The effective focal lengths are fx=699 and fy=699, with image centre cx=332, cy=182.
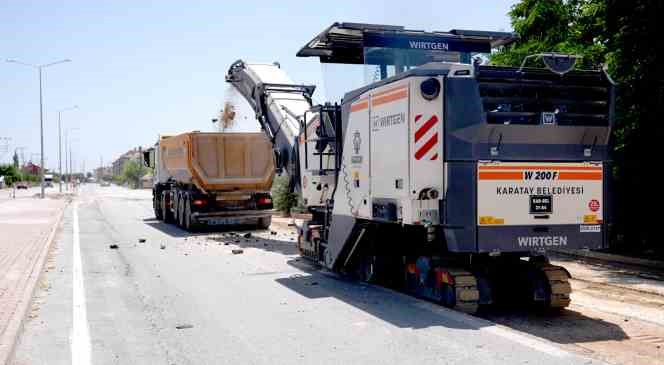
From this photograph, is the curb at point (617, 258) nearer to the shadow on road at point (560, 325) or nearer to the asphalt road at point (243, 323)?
the shadow on road at point (560, 325)

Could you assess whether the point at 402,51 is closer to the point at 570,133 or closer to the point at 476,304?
the point at 570,133

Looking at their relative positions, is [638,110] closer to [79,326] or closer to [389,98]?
[389,98]

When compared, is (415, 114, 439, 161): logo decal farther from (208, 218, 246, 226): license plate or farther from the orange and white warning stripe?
(208, 218, 246, 226): license plate

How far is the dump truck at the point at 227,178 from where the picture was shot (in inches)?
802

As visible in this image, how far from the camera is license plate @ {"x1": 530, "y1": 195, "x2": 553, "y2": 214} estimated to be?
7.84 m

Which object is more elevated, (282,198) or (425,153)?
(425,153)

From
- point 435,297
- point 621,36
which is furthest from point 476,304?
point 621,36

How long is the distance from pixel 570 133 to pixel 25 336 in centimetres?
634

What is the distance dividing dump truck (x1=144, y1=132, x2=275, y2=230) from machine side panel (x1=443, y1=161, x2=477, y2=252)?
13.2 metres

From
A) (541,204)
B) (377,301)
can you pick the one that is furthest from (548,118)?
(377,301)

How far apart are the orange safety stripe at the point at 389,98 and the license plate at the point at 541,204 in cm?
185

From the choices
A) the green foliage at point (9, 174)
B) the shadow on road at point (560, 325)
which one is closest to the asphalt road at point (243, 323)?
the shadow on road at point (560, 325)

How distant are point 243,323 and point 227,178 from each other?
1308 cm

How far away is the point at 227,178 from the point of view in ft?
67.6
